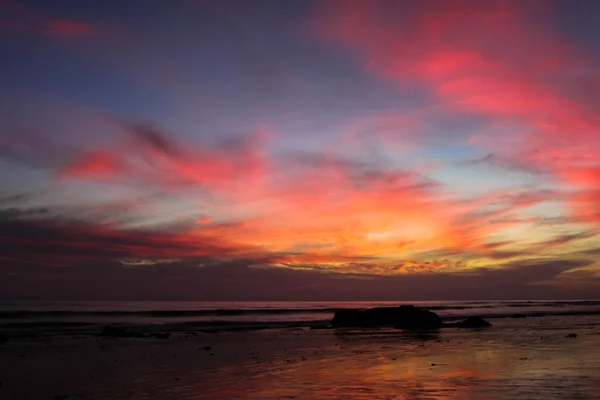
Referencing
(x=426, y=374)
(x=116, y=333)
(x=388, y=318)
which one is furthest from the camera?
(x=388, y=318)

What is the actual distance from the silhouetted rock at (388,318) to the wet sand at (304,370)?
872 inches

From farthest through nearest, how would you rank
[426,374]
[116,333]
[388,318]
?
[388,318]
[116,333]
[426,374]

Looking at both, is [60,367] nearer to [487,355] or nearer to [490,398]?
[490,398]

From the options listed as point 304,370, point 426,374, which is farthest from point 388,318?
point 426,374

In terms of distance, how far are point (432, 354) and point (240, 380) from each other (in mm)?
13533

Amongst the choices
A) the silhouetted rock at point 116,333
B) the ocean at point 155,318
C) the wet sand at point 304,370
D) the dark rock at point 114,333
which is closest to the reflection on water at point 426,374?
the wet sand at point 304,370

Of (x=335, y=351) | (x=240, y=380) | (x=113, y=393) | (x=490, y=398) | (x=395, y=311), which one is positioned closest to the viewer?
(x=490, y=398)

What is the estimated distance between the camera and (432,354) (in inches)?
1201

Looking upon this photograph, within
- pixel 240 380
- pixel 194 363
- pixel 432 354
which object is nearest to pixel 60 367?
pixel 194 363

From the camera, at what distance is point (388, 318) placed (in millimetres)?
65188

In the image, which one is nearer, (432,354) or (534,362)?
(534,362)

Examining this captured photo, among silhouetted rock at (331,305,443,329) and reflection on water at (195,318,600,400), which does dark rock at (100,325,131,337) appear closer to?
reflection on water at (195,318,600,400)

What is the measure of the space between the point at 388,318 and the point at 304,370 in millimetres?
42783

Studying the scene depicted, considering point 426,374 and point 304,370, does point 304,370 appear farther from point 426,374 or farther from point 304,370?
point 426,374
